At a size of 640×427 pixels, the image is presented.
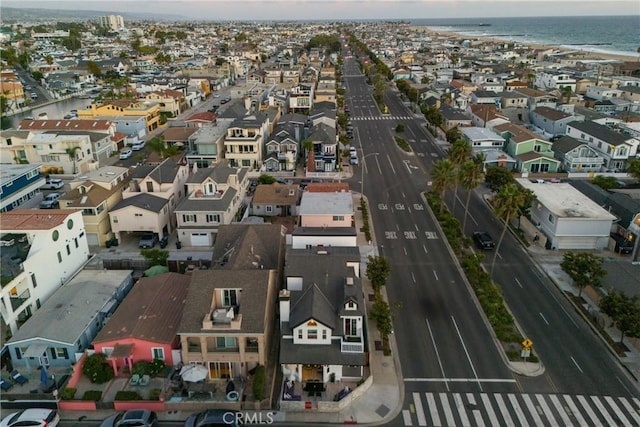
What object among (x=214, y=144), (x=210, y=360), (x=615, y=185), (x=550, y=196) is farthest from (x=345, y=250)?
(x=615, y=185)

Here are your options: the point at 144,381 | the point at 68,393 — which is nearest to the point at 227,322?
Answer: the point at 144,381

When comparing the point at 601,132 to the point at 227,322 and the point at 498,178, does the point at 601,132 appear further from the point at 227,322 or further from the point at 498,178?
the point at 227,322

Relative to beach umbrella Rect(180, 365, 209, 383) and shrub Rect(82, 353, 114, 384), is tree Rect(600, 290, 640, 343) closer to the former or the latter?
beach umbrella Rect(180, 365, 209, 383)

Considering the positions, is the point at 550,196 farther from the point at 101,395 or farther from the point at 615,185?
the point at 101,395

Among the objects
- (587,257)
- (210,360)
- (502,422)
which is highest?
(587,257)

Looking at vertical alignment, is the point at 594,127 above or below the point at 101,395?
above
